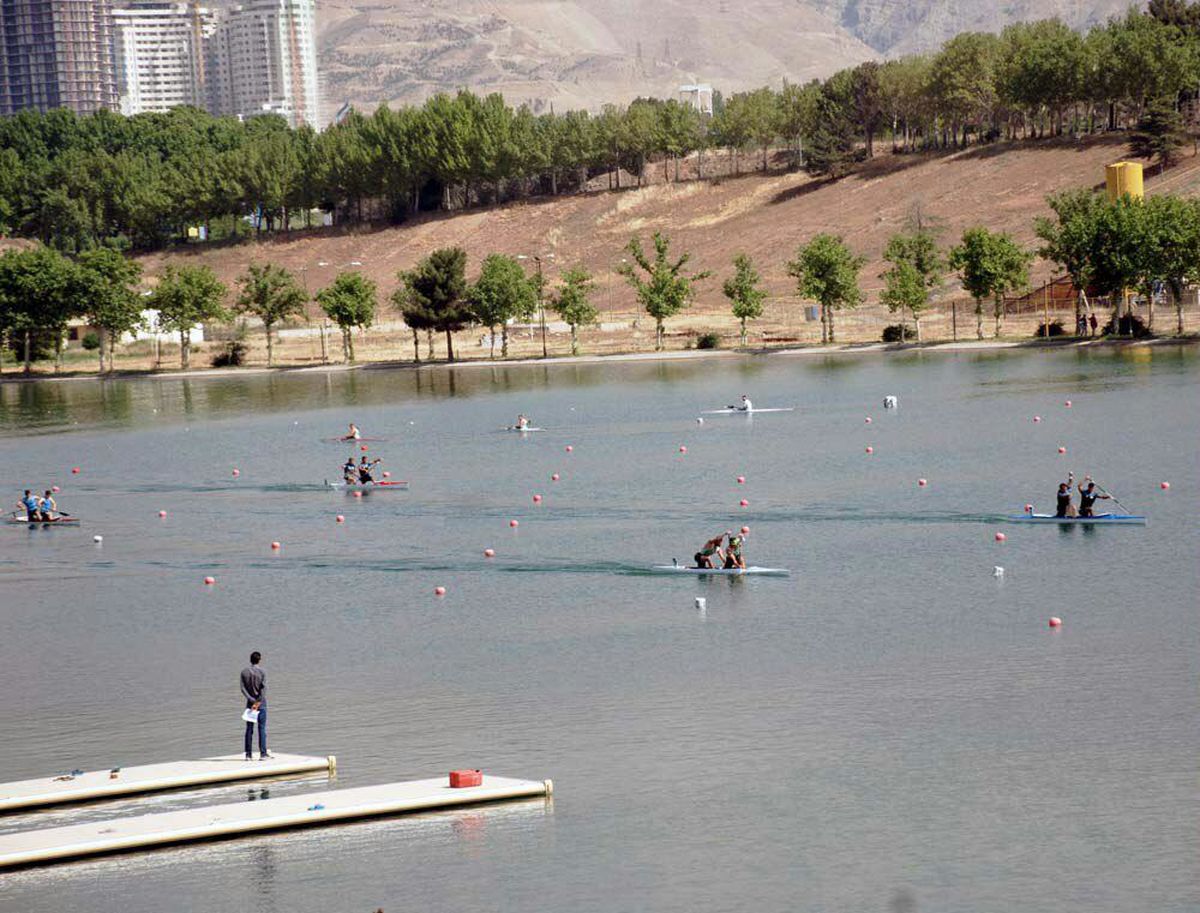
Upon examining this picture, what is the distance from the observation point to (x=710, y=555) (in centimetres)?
5728

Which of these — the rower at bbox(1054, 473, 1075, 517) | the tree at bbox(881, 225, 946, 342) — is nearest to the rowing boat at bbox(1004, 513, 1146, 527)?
the rower at bbox(1054, 473, 1075, 517)

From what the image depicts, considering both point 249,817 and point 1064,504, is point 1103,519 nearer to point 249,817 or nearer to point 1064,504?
point 1064,504

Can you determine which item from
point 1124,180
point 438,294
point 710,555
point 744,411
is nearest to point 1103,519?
point 710,555

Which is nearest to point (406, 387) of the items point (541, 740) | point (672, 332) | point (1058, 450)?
point (672, 332)

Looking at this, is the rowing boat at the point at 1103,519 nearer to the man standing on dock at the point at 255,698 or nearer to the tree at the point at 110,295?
the man standing on dock at the point at 255,698

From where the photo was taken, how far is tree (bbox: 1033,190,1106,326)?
138 m

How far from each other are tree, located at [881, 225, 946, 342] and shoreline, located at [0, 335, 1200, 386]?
389 cm

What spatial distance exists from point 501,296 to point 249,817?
5092 inches

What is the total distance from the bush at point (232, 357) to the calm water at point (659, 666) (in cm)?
7969

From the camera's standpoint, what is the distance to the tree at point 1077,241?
138m

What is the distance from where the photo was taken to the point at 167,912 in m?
31.2

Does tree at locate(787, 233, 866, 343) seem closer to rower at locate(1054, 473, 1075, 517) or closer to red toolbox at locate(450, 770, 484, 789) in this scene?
rower at locate(1054, 473, 1075, 517)

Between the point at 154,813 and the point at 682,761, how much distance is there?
38.0ft

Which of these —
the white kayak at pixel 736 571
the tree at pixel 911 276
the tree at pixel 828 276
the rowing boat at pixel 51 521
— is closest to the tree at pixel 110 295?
the tree at pixel 828 276
